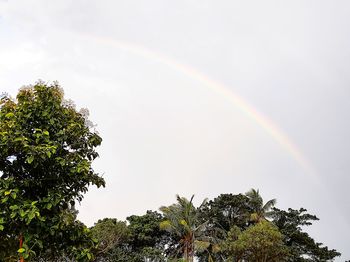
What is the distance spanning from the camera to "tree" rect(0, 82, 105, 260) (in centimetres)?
737

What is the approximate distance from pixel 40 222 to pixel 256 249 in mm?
31414

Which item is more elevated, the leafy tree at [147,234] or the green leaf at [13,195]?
the leafy tree at [147,234]

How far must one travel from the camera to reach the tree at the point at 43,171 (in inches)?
290

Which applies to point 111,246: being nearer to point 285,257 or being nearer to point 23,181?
point 285,257

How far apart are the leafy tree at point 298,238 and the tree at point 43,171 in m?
40.4

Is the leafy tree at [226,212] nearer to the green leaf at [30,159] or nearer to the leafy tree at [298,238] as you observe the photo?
the leafy tree at [298,238]

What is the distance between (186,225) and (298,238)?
544 inches

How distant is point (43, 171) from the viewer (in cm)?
793

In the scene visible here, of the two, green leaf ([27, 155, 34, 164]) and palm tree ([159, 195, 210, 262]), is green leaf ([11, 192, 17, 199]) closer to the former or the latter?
green leaf ([27, 155, 34, 164])

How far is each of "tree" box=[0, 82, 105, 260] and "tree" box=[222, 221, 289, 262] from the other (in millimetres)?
29200

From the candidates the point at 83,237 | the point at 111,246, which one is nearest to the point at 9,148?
the point at 83,237

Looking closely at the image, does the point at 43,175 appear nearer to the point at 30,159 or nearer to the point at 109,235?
the point at 30,159

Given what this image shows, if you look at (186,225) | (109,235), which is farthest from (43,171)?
(109,235)

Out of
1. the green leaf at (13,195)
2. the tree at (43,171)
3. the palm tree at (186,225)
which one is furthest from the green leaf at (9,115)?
the palm tree at (186,225)
